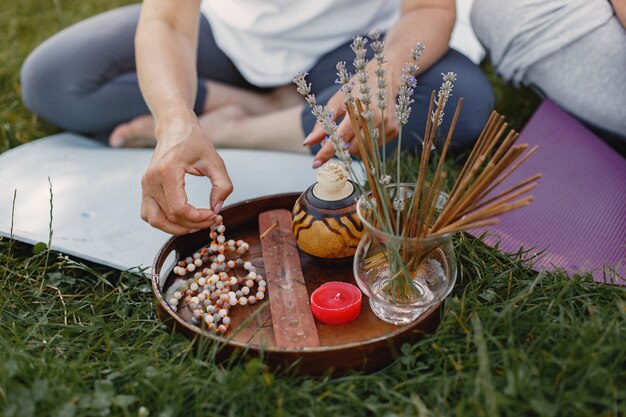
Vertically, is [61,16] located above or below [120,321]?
below

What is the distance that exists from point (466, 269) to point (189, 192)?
2.26 ft

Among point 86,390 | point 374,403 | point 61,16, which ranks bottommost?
point 61,16

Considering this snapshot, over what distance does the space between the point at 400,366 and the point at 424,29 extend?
33.2 inches

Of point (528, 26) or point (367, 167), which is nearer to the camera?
point (367, 167)

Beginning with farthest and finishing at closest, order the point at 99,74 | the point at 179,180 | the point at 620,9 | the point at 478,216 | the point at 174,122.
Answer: the point at 99,74 < the point at 620,9 < the point at 174,122 < the point at 179,180 < the point at 478,216

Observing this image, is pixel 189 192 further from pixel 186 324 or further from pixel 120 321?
pixel 186 324

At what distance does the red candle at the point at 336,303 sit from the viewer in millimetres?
1151

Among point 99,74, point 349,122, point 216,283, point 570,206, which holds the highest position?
point 349,122

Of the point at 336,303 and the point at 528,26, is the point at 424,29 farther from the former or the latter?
the point at 336,303

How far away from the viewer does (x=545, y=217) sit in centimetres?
154

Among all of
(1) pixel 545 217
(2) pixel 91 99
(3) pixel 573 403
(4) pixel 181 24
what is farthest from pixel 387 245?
(2) pixel 91 99

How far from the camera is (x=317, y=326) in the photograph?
1163mm

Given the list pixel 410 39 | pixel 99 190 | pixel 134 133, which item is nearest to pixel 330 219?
pixel 410 39

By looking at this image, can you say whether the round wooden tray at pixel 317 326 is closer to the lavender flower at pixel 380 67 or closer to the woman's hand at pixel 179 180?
the woman's hand at pixel 179 180
